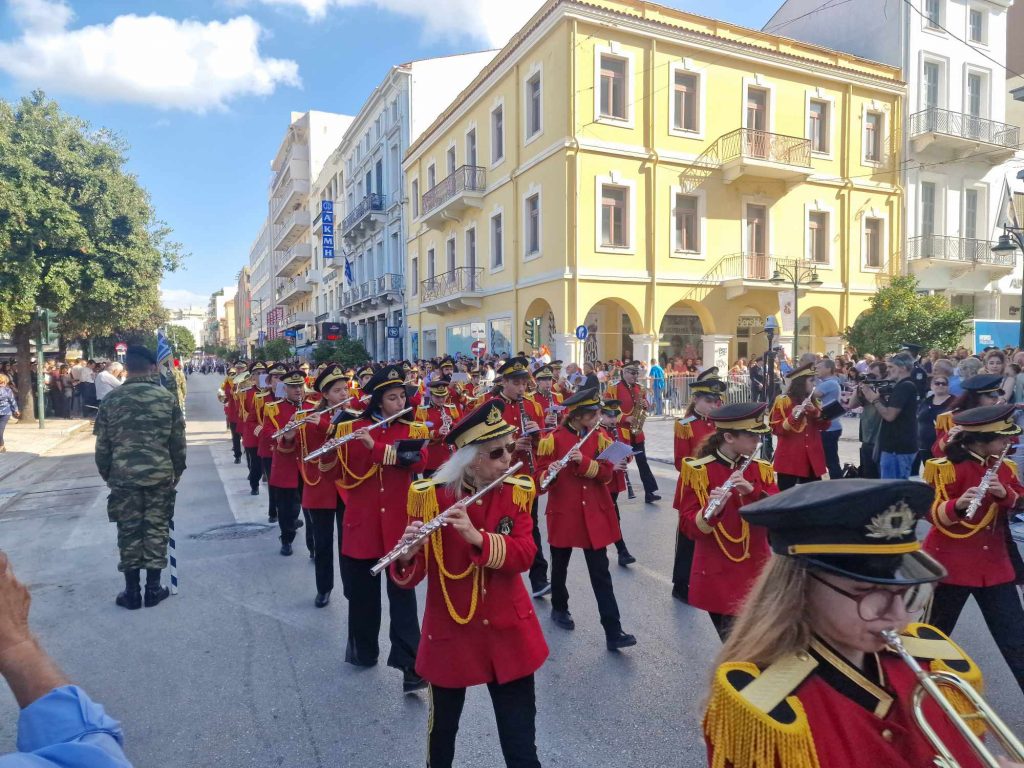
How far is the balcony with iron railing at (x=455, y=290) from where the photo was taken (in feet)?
88.0

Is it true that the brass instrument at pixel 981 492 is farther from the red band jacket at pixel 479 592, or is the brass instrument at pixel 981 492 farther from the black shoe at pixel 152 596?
the black shoe at pixel 152 596

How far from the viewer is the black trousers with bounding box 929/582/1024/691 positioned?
12.3 ft

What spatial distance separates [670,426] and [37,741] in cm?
1857

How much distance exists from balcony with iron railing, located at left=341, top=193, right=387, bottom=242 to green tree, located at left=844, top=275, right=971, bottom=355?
26.2 metres

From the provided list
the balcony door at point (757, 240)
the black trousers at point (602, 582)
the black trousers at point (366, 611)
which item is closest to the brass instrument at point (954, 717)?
the black trousers at point (602, 582)

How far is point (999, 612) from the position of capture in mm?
3838

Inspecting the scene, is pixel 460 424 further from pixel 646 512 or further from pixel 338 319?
pixel 338 319

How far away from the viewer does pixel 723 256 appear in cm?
2364

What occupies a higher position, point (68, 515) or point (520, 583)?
point (520, 583)

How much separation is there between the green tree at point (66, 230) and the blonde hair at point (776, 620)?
22.6 metres

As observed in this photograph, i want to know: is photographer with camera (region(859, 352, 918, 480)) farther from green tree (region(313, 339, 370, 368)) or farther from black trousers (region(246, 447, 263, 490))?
green tree (region(313, 339, 370, 368))

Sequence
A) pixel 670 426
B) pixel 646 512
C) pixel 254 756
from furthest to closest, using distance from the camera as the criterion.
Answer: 1. pixel 670 426
2. pixel 646 512
3. pixel 254 756

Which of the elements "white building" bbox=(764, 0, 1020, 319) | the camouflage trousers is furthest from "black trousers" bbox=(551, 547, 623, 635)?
"white building" bbox=(764, 0, 1020, 319)

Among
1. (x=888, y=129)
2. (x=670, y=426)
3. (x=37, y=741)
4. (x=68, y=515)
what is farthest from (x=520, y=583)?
(x=888, y=129)
